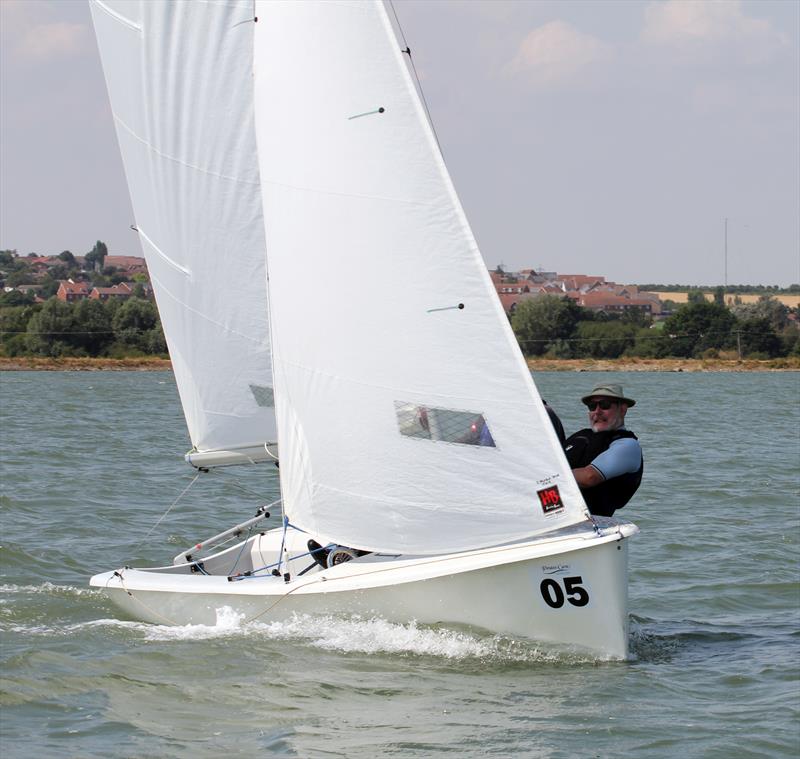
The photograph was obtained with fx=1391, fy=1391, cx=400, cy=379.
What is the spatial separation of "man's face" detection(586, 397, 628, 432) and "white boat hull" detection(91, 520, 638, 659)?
70 centimetres

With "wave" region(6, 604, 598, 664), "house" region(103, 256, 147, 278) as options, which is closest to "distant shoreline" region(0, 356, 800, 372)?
"wave" region(6, 604, 598, 664)

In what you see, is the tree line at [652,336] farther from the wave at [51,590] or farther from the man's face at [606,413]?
the man's face at [606,413]

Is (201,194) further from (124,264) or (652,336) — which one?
(124,264)

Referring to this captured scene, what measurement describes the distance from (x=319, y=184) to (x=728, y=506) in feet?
28.0

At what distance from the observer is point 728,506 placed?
14.4 metres

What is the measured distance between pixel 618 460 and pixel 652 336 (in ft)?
227

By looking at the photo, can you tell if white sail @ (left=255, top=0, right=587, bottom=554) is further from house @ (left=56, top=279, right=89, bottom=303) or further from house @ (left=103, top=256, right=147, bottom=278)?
house @ (left=103, top=256, right=147, bottom=278)

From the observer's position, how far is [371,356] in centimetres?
712

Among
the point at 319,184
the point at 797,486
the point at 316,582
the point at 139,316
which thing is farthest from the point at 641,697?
the point at 139,316

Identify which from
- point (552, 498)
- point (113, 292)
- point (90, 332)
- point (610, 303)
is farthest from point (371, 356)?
point (610, 303)

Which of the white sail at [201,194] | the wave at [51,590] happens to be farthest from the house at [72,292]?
the white sail at [201,194]

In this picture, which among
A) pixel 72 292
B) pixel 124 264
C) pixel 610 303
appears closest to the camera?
pixel 610 303

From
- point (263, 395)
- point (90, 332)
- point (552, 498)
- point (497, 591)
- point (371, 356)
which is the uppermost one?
point (371, 356)

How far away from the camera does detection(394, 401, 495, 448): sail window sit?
692cm
